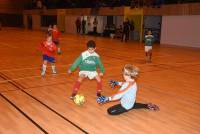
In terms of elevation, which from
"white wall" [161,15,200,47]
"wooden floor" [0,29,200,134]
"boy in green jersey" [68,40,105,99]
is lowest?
"wooden floor" [0,29,200,134]

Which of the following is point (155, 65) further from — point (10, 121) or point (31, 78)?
point (10, 121)

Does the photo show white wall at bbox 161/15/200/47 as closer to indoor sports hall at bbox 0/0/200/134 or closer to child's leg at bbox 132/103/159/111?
indoor sports hall at bbox 0/0/200/134

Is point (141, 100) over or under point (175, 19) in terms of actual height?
under

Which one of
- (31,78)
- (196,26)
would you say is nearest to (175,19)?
(196,26)

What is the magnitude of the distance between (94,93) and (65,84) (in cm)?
136

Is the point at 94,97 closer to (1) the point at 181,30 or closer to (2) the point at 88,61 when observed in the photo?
(2) the point at 88,61

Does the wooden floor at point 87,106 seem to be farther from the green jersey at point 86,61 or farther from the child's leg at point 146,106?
the green jersey at point 86,61

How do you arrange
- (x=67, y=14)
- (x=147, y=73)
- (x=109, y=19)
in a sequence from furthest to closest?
(x=67, y=14) < (x=109, y=19) < (x=147, y=73)

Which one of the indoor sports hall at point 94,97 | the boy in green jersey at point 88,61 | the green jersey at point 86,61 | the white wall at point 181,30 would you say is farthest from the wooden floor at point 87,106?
the white wall at point 181,30

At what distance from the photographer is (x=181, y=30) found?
908 inches

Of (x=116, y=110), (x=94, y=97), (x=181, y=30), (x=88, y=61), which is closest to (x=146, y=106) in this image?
(x=116, y=110)

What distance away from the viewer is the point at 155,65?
1305cm

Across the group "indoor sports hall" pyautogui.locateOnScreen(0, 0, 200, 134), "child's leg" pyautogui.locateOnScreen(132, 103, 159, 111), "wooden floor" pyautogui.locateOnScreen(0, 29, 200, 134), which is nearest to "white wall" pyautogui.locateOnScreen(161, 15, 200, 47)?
"indoor sports hall" pyautogui.locateOnScreen(0, 0, 200, 134)

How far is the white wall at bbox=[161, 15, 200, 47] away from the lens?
71.9 feet
